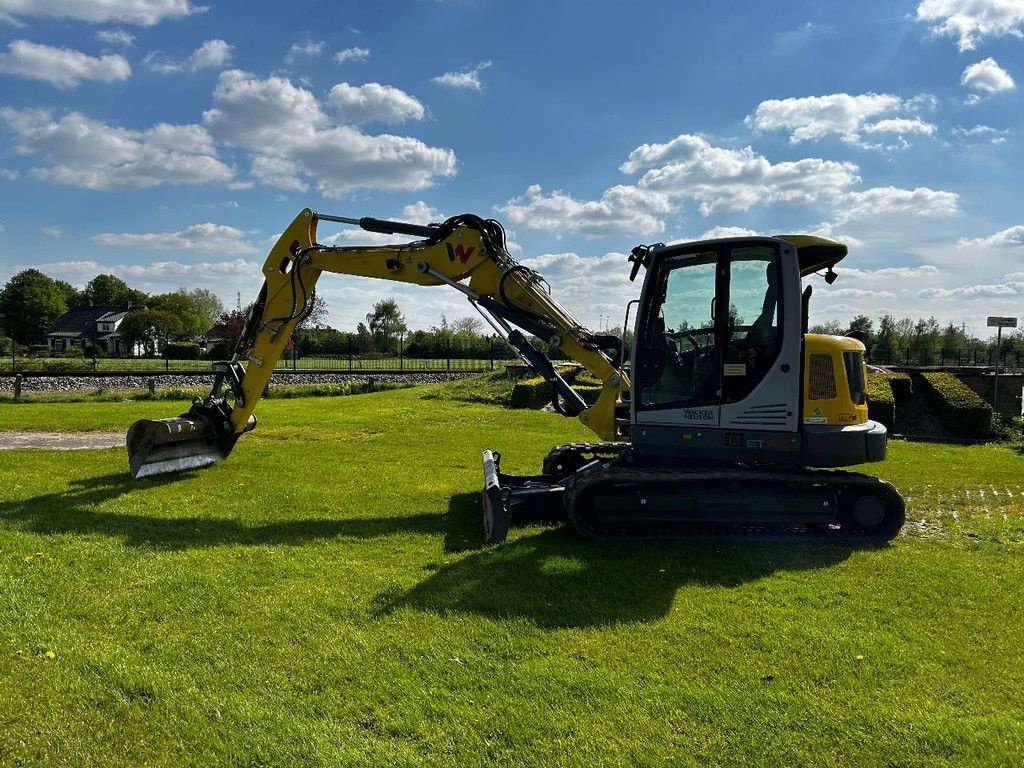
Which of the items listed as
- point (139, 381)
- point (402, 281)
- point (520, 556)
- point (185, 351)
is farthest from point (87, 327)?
point (520, 556)

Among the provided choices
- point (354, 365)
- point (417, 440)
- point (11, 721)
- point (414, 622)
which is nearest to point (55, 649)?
point (11, 721)

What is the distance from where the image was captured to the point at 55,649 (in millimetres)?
4621

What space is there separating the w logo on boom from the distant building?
275 ft

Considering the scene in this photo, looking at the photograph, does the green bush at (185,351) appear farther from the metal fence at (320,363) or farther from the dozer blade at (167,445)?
the dozer blade at (167,445)

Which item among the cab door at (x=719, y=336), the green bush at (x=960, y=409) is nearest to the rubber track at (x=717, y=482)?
the cab door at (x=719, y=336)

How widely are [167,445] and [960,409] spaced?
57.1 ft

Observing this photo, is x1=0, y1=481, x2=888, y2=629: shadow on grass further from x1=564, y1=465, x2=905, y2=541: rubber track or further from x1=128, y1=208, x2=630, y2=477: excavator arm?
x1=128, y1=208, x2=630, y2=477: excavator arm

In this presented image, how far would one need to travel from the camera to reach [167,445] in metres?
10.7

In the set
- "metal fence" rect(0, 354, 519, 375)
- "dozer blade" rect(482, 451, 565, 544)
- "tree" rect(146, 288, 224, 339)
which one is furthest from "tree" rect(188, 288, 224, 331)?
"dozer blade" rect(482, 451, 565, 544)

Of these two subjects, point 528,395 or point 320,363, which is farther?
point 320,363

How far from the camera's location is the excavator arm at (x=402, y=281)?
873 centimetres

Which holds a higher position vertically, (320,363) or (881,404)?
(320,363)

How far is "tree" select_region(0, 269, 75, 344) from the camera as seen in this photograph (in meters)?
85.3

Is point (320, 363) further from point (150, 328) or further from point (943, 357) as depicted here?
point (943, 357)
